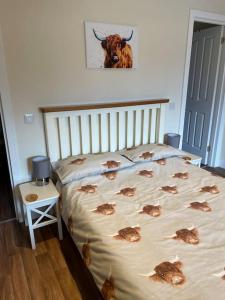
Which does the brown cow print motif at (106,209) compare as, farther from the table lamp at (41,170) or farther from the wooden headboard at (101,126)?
the wooden headboard at (101,126)

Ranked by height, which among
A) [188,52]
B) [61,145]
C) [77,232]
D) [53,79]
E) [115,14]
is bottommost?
[77,232]

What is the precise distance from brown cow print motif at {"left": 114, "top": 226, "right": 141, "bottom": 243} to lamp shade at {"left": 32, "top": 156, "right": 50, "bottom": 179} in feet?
3.37

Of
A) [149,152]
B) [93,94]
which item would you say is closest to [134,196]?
[149,152]

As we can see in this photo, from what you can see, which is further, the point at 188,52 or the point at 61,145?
the point at 188,52

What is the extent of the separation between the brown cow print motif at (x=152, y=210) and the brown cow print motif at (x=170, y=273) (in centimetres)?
41

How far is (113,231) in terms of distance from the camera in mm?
1380

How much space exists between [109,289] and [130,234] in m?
0.31

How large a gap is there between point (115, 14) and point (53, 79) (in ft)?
2.96

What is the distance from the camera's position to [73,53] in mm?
2152

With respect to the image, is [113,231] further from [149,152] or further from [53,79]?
[53,79]

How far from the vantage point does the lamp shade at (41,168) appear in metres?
2.07

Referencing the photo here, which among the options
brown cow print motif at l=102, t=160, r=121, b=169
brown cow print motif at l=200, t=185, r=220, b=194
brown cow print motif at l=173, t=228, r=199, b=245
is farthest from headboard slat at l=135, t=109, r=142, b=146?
brown cow print motif at l=173, t=228, r=199, b=245

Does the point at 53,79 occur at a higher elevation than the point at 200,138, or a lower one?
higher

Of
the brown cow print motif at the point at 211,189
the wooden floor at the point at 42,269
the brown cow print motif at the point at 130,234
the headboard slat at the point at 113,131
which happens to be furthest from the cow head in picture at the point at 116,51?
the wooden floor at the point at 42,269
